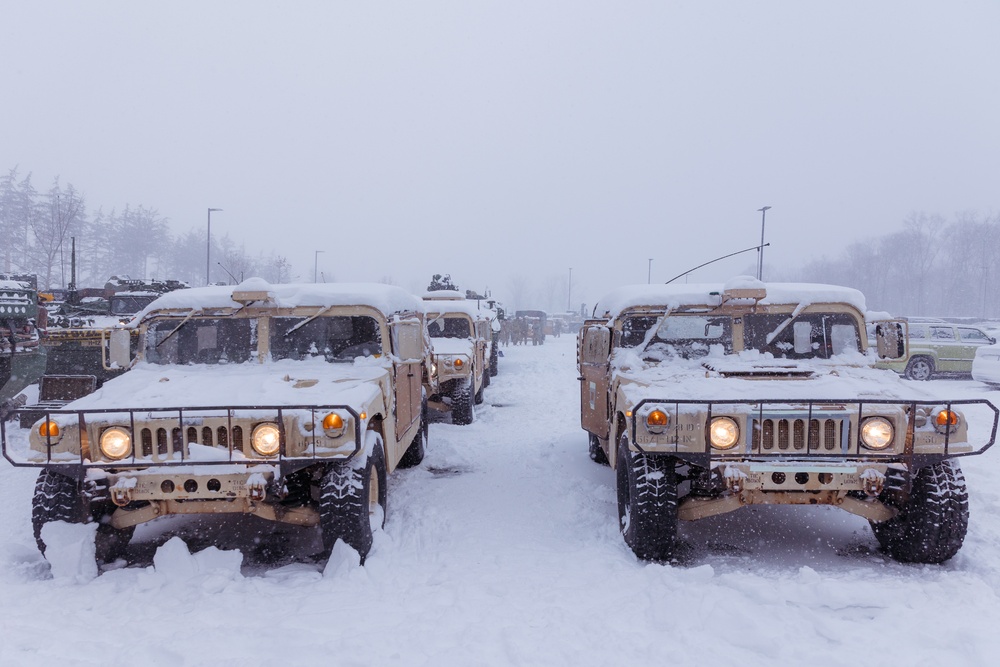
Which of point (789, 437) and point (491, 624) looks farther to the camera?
point (789, 437)

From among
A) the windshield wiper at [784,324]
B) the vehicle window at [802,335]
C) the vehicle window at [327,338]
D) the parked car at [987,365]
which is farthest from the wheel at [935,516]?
the parked car at [987,365]

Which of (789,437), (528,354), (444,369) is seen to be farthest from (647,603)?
(528,354)

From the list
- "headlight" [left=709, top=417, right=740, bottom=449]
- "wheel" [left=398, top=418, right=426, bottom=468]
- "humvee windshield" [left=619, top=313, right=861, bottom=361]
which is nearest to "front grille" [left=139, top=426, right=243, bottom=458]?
"headlight" [left=709, top=417, right=740, bottom=449]

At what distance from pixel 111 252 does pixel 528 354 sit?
4758 centimetres

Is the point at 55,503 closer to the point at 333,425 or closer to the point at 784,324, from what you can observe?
the point at 333,425

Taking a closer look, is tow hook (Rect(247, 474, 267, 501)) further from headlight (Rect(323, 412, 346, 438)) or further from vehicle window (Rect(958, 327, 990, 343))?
vehicle window (Rect(958, 327, 990, 343))

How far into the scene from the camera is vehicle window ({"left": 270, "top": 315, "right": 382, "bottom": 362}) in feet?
16.6

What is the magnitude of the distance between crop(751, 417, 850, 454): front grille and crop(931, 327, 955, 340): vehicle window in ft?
44.7

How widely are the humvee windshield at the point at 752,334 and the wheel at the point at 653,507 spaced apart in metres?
1.31

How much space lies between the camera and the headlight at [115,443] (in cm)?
371

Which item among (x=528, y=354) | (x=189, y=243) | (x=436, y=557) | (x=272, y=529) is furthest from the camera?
(x=189, y=243)

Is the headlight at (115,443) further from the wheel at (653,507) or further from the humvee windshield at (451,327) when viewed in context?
the humvee windshield at (451,327)

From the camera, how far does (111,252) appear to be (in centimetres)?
5612

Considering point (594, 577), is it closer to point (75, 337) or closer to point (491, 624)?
point (491, 624)
